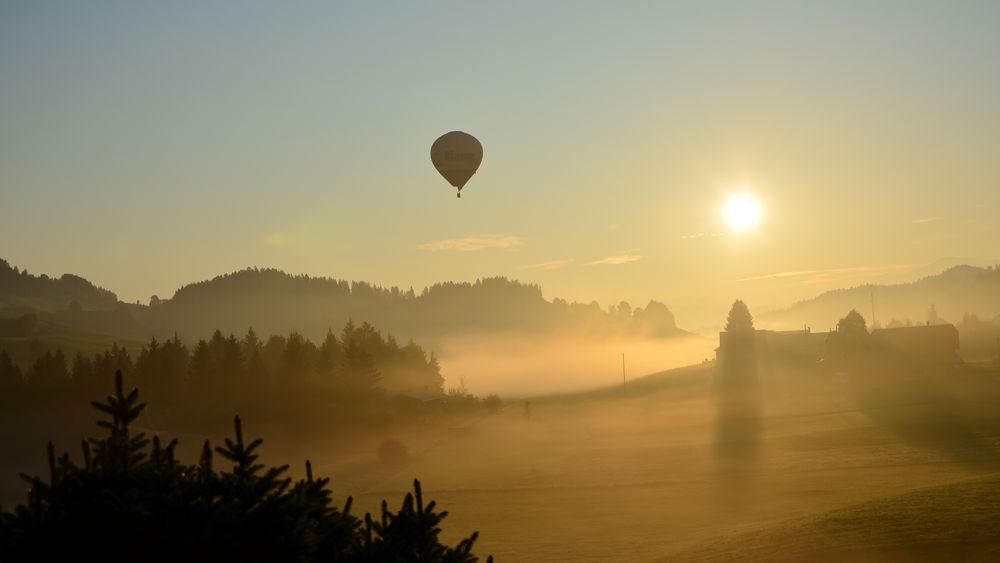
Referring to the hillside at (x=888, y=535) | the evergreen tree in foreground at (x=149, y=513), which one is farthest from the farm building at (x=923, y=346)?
the evergreen tree in foreground at (x=149, y=513)

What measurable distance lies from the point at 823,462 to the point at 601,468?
17.9 m

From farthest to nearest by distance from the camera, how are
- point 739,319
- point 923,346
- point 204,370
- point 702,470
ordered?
point 739,319 < point 923,346 < point 204,370 < point 702,470

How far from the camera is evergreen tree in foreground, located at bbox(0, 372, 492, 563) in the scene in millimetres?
13156

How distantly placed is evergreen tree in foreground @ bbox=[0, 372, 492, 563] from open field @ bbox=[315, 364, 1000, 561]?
32.6 metres

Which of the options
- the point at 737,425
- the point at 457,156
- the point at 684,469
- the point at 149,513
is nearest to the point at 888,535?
the point at 684,469

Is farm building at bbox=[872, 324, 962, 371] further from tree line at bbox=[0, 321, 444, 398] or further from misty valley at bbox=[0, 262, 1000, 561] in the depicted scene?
tree line at bbox=[0, 321, 444, 398]

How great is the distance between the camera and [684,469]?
77125mm

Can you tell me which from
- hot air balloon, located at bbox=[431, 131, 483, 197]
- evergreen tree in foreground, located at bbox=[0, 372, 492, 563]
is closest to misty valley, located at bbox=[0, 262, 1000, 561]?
evergreen tree in foreground, located at bbox=[0, 372, 492, 563]

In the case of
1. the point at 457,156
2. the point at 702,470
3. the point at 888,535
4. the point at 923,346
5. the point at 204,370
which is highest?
the point at 457,156

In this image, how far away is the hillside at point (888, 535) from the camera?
131 ft

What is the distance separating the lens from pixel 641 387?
185375 mm

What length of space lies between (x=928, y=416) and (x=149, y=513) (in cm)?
9590

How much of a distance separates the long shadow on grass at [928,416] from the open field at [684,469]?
0.65 ft

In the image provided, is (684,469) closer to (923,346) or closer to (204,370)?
(204,370)
